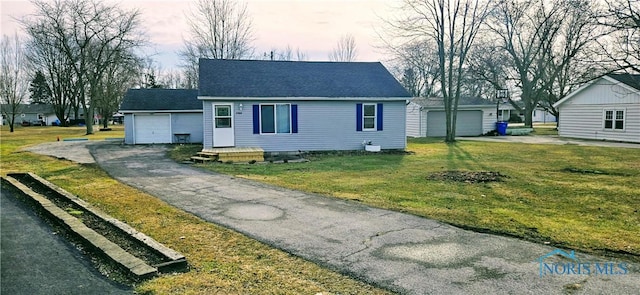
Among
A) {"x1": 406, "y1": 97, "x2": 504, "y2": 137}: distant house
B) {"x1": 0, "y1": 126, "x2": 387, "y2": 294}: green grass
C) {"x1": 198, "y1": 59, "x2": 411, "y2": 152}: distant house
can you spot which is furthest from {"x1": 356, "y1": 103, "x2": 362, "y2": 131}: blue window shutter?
{"x1": 406, "y1": 97, "x2": 504, "y2": 137}: distant house

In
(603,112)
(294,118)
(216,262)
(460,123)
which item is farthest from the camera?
(460,123)

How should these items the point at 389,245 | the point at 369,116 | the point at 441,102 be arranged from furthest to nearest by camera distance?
the point at 441,102
the point at 369,116
the point at 389,245

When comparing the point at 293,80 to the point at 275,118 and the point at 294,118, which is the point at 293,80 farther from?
the point at 275,118

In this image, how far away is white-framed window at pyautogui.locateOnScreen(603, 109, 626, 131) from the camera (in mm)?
22734

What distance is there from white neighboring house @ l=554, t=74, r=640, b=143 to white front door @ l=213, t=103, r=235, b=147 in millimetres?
17203

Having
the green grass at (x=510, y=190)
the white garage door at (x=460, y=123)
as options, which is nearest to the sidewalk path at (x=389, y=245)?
the green grass at (x=510, y=190)

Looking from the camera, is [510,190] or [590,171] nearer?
[510,190]

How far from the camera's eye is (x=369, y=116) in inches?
732

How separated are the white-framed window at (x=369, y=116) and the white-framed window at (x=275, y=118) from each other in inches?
134

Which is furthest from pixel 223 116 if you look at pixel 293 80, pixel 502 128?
pixel 502 128

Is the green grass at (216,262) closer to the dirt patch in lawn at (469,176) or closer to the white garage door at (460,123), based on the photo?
the dirt patch in lawn at (469,176)

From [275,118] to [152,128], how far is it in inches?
398

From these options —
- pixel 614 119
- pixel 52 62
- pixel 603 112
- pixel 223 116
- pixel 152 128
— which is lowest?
pixel 152 128

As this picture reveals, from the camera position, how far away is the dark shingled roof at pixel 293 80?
17.2 meters
